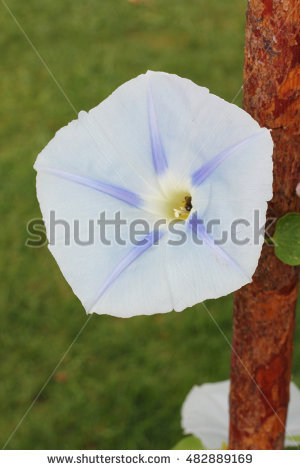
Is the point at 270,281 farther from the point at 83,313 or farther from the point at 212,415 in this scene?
the point at 83,313

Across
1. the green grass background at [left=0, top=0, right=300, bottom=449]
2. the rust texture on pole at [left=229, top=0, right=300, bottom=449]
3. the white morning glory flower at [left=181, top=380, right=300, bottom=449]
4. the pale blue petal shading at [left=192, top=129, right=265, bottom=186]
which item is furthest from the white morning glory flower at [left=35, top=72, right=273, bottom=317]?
the green grass background at [left=0, top=0, right=300, bottom=449]

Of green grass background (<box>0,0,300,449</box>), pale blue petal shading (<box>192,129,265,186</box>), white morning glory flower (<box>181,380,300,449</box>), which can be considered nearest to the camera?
pale blue petal shading (<box>192,129,265,186</box>)

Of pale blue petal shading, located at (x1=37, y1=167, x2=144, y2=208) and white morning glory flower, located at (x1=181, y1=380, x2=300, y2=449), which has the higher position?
pale blue petal shading, located at (x1=37, y1=167, x2=144, y2=208)

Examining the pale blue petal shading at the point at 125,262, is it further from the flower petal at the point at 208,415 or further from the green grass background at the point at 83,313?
the green grass background at the point at 83,313

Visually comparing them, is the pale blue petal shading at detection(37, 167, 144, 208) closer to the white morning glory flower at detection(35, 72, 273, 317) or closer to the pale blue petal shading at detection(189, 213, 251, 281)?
the white morning glory flower at detection(35, 72, 273, 317)

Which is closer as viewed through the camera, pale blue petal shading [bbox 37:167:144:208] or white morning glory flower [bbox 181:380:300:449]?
pale blue petal shading [bbox 37:167:144:208]

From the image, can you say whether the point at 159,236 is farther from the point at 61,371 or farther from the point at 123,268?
the point at 61,371

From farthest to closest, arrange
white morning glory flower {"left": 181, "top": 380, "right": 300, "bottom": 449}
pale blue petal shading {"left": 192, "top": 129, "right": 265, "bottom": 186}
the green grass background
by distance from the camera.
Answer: the green grass background < white morning glory flower {"left": 181, "top": 380, "right": 300, "bottom": 449} < pale blue petal shading {"left": 192, "top": 129, "right": 265, "bottom": 186}
